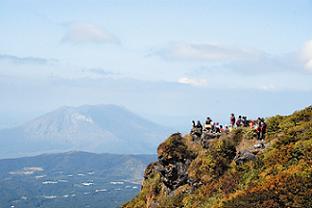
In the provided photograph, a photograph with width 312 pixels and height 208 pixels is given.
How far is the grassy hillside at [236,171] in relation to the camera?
79.5 ft

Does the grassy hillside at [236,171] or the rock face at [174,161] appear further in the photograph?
the rock face at [174,161]

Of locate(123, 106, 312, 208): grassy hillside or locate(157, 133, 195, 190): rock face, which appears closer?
locate(123, 106, 312, 208): grassy hillside

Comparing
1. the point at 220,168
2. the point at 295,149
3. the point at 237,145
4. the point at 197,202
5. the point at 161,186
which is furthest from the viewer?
the point at 161,186

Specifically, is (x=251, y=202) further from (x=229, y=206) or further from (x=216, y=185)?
(x=216, y=185)

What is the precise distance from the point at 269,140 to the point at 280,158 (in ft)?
17.1

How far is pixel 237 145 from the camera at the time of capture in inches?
1449

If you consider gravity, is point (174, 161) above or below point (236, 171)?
above

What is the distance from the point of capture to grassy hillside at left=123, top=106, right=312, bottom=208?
79.5 feet

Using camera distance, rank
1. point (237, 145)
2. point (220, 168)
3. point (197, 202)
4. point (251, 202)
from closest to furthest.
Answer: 1. point (251, 202)
2. point (197, 202)
3. point (220, 168)
4. point (237, 145)

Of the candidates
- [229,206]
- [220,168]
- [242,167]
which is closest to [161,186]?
[220,168]

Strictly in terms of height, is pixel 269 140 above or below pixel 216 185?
above

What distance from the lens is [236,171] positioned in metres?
32.3

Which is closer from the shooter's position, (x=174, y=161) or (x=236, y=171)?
(x=236, y=171)

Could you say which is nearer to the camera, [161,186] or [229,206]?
[229,206]
